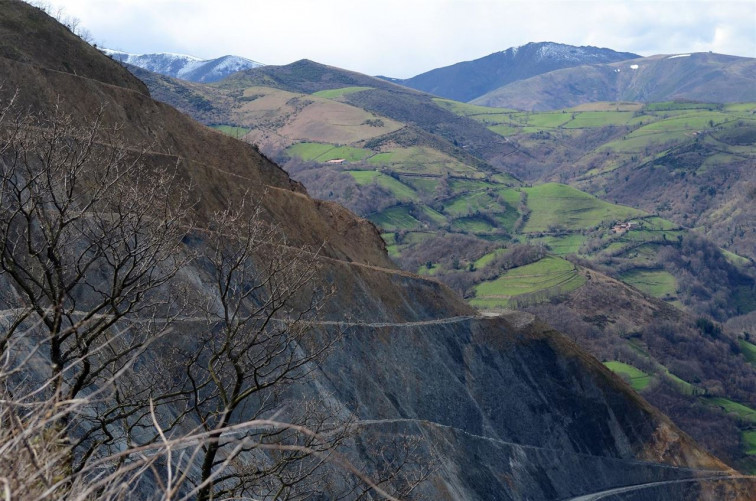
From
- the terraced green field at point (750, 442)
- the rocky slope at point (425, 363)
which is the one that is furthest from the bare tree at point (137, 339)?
the terraced green field at point (750, 442)

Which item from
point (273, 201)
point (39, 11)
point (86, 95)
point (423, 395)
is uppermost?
point (39, 11)

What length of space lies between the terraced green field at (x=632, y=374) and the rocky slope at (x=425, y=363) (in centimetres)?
4458

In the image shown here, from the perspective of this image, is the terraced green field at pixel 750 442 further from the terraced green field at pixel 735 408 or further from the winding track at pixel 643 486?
the winding track at pixel 643 486

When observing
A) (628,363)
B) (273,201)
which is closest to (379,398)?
(273,201)

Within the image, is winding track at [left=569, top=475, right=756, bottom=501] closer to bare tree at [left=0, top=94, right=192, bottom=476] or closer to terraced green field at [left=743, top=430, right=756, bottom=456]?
bare tree at [left=0, top=94, right=192, bottom=476]

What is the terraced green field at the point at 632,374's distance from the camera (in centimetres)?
11138

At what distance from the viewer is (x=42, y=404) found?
800cm

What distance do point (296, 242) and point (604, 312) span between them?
92.0 meters

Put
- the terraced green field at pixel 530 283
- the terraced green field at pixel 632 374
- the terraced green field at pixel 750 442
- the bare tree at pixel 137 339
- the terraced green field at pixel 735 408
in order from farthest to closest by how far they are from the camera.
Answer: the terraced green field at pixel 530 283, the terraced green field at pixel 735 408, the terraced green field at pixel 632 374, the terraced green field at pixel 750 442, the bare tree at pixel 137 339

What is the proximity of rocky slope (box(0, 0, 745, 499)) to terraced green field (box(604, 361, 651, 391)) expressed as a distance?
4458 cm

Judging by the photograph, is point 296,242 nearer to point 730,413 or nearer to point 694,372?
point 730,413

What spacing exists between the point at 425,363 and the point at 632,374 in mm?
69942

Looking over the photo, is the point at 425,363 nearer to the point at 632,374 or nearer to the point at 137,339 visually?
the point at 137,339

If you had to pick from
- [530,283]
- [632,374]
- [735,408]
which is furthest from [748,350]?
[632,374]
